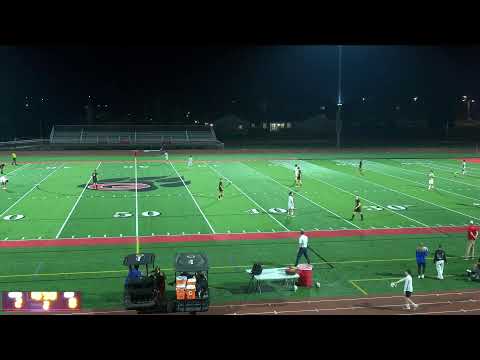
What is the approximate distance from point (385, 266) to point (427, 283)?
1842mm

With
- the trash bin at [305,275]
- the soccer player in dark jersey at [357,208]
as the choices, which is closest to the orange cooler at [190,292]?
the trash bin at [305,275]

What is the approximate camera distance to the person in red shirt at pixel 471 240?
674 inches

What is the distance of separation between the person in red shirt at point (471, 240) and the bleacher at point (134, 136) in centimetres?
4740

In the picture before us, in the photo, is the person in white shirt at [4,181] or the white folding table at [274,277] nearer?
the white folding table at [274,277]

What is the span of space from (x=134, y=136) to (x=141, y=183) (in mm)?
36228

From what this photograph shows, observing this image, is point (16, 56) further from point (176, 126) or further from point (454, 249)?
point (454, 249)

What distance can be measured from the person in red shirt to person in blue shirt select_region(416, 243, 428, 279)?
2.54m

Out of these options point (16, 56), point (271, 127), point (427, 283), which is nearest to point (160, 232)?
point (427, 283)

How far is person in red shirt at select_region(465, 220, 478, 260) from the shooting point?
17109mm

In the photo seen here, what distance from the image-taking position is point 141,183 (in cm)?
3425

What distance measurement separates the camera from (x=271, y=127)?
323 ft
